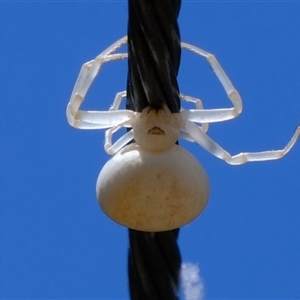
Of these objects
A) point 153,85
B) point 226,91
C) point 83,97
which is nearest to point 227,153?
point 226,91

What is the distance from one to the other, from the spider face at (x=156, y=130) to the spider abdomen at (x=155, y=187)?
2 centimetres

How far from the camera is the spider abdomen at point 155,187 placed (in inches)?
78.4

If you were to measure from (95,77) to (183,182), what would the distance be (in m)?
0.53

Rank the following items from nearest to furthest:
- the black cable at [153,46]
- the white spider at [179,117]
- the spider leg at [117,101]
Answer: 1. the black cable at [153,46]
2. the white spider at [179,117]
3. the spider leg at [117,101]

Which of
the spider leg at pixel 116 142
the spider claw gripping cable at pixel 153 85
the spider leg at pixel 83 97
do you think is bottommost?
the spider claw gripping cable at pixel 153 85

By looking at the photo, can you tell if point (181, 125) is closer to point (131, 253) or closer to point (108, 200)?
point (108, 200)

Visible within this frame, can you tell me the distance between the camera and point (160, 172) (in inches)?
79.0

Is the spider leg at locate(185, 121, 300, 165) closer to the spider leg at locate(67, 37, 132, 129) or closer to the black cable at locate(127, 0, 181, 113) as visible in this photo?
the spider leg at locate(67, 37, 132, 129)

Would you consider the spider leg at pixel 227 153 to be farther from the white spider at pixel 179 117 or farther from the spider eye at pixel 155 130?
the spider eye at pixel 155 130

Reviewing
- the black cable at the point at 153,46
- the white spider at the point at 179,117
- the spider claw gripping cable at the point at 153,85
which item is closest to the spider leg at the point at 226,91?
the white spider at the point at 179,117

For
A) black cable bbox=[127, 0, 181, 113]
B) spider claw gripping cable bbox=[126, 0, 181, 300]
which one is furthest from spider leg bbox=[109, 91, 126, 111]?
black cable bbox=[127, 0, 181, 113]

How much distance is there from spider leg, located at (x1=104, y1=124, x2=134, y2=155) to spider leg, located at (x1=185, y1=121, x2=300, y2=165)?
18cm

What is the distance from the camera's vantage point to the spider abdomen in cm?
199

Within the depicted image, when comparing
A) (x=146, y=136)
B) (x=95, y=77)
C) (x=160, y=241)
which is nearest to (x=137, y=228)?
(x=160, y=241)
